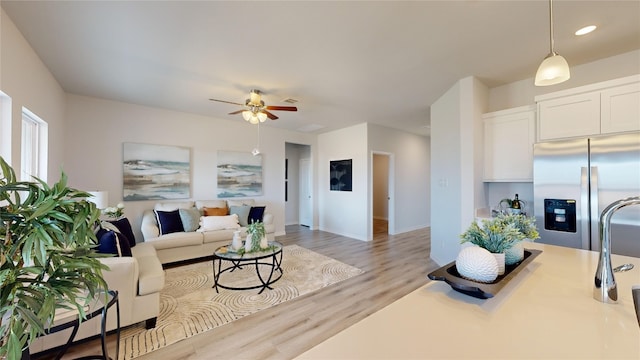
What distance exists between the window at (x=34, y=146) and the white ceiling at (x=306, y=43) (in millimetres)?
674

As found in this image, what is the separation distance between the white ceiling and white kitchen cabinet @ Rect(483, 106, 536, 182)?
532 millimetres

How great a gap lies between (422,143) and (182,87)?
18.8ft

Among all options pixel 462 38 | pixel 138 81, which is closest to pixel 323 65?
pixel 462 38

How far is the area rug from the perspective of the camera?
211 cm

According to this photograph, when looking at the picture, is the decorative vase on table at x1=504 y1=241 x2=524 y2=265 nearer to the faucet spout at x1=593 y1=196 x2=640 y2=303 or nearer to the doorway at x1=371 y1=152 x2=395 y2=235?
the faucet spout at x1=593 y1=196 x2=640 y2=303

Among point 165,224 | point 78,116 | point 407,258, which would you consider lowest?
point 407,258

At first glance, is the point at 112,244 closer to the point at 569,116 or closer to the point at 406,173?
the point at 569,116

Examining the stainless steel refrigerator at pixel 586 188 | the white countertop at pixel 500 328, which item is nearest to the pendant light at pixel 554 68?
the white countertop at pixel 500 328

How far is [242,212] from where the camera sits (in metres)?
4.75

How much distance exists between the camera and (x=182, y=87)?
3500 mm

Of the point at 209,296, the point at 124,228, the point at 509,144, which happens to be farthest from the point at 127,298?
the point at 509,144

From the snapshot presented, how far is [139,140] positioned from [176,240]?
77.3 inches

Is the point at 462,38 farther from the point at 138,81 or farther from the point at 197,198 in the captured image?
the point at 197,198

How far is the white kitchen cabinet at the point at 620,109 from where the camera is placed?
2.25 m
